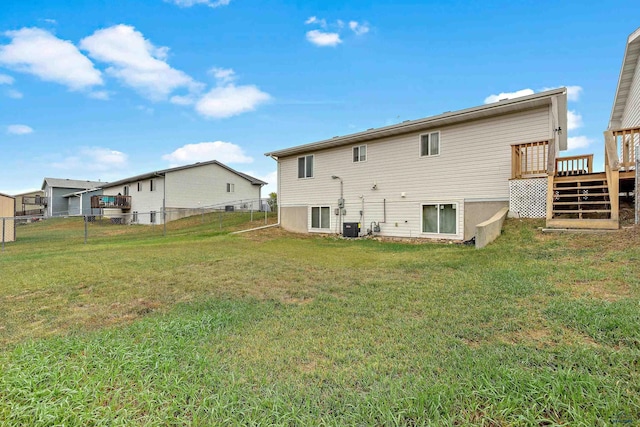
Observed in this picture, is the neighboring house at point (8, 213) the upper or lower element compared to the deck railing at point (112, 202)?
lower

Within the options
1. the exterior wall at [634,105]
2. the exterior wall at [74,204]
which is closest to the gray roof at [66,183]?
the exterior wall at [74,204]

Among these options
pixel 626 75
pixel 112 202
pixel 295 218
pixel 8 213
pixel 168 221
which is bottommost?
pixel 168 221

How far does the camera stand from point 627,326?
2615 mm

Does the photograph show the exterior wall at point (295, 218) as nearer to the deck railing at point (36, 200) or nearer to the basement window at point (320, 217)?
the basement window at point (320, 217)

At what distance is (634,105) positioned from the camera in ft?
36.2

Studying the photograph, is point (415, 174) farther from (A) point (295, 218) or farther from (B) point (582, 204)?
(A) point (295, 218)

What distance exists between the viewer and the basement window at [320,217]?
14314mm

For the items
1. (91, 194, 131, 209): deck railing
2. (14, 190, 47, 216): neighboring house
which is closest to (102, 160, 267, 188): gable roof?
(91, 194, 131, 209): deck railing

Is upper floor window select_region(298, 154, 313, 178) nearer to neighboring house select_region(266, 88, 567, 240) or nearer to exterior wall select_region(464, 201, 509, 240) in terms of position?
neighboring house select_region(266, 88, 567, 240)

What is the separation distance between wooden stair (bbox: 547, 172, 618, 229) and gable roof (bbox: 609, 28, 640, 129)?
5.23 m

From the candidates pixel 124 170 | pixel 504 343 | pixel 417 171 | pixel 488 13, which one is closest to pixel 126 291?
pixel 504 343

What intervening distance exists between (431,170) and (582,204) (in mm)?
4479

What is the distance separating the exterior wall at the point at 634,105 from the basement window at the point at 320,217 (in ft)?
39.1

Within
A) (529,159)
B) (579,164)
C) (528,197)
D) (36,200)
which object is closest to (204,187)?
(529,159)
